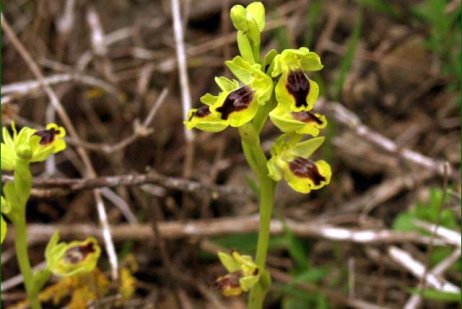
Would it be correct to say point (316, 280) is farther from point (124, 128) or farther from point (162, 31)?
point (162, 31)

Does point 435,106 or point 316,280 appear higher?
point 435,106

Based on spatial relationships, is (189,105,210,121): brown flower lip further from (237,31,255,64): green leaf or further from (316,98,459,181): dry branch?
(316,98,459,181): dry branch

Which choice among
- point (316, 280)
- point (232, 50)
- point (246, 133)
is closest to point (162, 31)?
point (232, 50)

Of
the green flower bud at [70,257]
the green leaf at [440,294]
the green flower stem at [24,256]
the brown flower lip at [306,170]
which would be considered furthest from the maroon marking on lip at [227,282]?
the green leaf at [440,294]

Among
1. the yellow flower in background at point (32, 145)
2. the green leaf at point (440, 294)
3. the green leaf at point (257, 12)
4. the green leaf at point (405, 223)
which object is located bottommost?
the green leaf at point (440, 294)

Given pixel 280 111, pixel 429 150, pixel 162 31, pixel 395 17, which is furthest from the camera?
pixel 162 31

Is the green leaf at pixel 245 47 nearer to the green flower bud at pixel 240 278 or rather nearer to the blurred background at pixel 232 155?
the green flower bud at pixel 240 278
